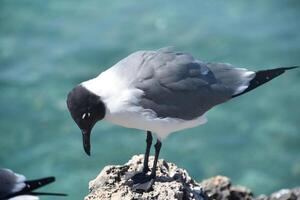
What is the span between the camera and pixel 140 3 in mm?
12648

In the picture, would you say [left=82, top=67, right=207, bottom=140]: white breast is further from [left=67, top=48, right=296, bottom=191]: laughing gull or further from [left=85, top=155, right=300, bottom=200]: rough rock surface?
[left=85, top=155, right=300, bottom=200]: rough rock surface

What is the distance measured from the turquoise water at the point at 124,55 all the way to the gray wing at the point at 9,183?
4.78 metres

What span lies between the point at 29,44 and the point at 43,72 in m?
0.87

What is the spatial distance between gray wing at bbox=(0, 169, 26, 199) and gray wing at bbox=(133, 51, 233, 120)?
0.89 m

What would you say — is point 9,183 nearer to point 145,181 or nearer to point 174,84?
point 145,181

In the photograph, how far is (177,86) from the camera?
4.81m

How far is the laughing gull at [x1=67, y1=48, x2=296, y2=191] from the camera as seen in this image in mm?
4621

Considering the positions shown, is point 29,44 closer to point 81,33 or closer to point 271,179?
point 81,33

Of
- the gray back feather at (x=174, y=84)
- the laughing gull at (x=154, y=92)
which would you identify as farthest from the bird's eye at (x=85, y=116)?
the gray back feather at (x=174, y=84)

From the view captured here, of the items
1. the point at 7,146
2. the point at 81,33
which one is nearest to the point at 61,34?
the point at 81,33

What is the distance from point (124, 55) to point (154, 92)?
21.5 feet

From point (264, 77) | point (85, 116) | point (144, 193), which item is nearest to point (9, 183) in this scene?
point (85, 116)

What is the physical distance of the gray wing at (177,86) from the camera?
4.75m

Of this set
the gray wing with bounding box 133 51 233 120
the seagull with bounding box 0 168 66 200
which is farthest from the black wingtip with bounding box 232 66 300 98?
the seagull with bounding box 0 168 66 200
